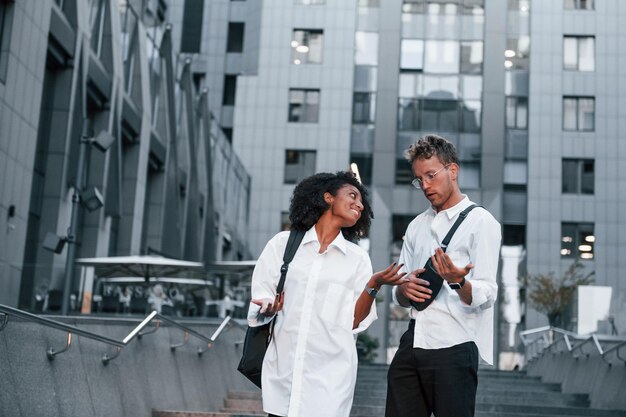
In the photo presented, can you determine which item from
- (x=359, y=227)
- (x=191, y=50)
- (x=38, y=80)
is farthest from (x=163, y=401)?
(x=191, y=50)

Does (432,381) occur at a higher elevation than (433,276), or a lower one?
lower

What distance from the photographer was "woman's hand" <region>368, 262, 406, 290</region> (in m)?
5.16

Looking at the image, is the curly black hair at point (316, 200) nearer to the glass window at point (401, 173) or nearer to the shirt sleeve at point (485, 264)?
Result: the shirt sleeve at point (485, 264)

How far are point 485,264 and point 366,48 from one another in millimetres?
43716

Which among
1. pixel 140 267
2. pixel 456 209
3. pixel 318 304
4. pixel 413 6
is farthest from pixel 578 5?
pixel 318 304

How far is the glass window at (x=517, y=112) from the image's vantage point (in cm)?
4719

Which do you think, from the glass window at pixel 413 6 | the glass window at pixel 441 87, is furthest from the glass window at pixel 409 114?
the glass window at pixel 413 6

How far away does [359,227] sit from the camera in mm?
5754

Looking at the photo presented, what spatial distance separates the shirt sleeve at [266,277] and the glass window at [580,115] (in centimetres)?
4331

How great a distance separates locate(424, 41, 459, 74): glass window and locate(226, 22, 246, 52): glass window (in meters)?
9.86

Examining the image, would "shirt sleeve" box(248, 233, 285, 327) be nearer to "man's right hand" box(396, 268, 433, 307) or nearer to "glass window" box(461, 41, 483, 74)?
"man's right hand" box(396, 268, 433, 307)

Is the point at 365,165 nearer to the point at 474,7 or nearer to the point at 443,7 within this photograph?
the point at 443,7

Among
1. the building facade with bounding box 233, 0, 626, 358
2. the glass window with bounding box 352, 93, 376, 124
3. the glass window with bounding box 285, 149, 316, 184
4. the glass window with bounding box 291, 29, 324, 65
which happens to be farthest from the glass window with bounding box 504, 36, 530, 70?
the glass window with bounding box 285, 149, 316, 184

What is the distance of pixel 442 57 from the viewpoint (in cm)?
4788
